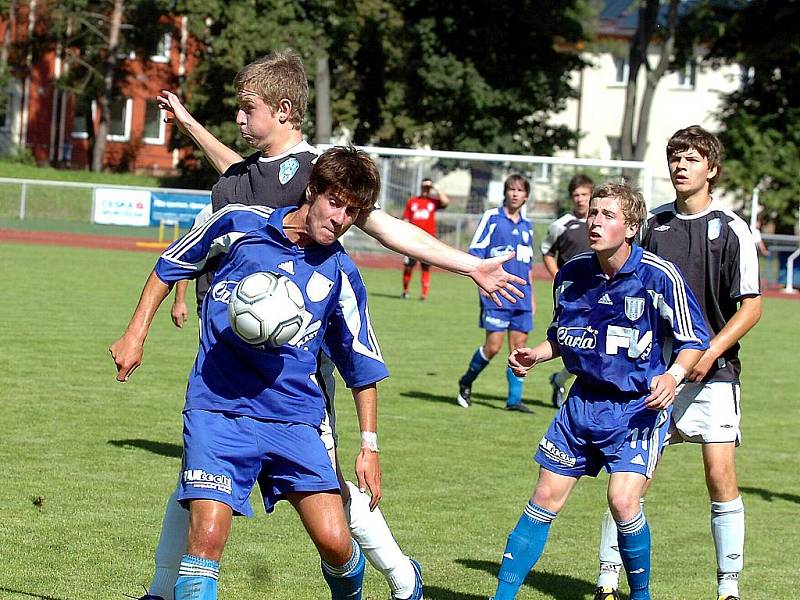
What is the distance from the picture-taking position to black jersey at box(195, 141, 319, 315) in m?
4.77

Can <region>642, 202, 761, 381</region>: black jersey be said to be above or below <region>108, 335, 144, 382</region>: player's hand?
above

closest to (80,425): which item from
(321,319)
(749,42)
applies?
(321,319)

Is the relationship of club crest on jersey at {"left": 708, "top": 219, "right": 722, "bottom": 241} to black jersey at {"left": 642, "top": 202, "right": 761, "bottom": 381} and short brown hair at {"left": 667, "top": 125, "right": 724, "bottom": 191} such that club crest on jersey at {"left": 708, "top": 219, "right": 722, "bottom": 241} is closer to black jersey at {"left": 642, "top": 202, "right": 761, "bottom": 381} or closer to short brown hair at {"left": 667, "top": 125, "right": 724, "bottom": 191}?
black jersey at {"left": 642, "top": 202, "right": 761, "bottom": 381}

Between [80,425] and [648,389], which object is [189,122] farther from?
[80,425]

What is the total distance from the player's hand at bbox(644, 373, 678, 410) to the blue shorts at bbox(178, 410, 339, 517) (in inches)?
54.6

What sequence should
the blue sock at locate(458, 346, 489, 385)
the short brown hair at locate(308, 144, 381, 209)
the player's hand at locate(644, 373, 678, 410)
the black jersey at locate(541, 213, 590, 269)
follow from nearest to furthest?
1. the short brown hair at locate(308, 144, 381, 209)
2. the player's hand at locate(644, 373, 678, 410)
3. the black jersey at locate(541, 213, 590, 269)
4. the blue sock at locate(458, 346, 489, 385)

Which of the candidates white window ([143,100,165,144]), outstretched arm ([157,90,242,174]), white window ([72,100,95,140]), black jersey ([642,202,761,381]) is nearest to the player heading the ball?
outstretched arm ([157,90,242,174])

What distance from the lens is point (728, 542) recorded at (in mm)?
5750

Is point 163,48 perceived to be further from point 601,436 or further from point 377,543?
point 377,543

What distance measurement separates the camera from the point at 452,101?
43938 mm

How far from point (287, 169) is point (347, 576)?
146 cm

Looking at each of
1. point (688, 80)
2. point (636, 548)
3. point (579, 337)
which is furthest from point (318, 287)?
point (688, 80)

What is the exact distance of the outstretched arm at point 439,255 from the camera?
4.26 meters

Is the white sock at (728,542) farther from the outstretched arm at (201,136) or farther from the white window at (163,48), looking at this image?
the white window at (163,48)
